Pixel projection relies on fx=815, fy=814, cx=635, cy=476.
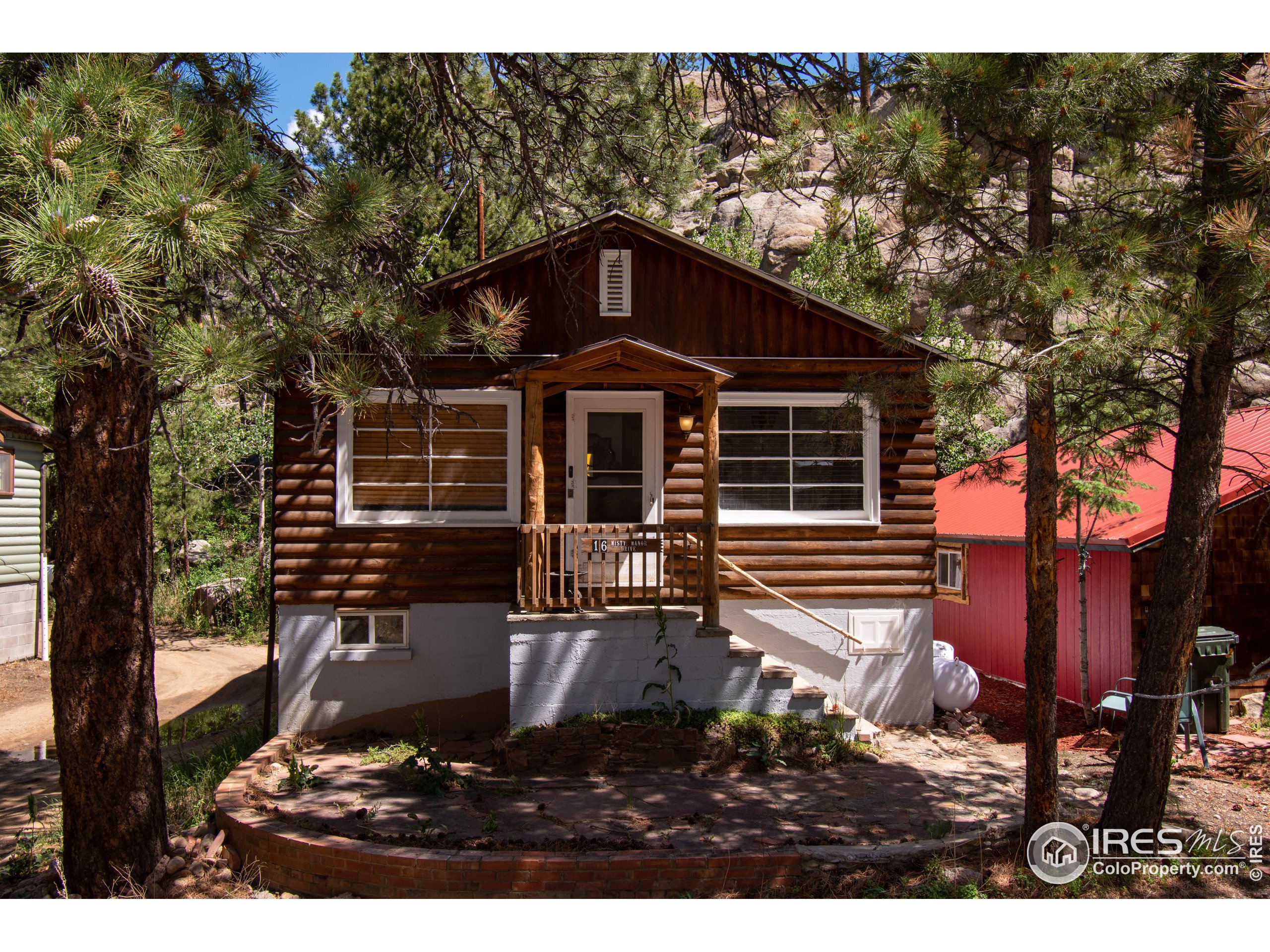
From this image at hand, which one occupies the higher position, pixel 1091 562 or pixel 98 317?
pixel 98 317

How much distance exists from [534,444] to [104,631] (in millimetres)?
3902

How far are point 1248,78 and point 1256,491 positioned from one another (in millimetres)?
5711

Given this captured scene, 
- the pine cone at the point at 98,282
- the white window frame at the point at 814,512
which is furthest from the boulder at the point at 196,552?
the pine cone at the point at 98,282

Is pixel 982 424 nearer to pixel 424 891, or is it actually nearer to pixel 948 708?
pixel 948 708

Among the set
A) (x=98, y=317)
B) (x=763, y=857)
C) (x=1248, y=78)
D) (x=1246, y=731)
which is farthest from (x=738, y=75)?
(x=1246, y=731)

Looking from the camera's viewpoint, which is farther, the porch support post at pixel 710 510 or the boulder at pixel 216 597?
the boulder at pixel 216 597

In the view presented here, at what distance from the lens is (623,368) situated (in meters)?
8.44

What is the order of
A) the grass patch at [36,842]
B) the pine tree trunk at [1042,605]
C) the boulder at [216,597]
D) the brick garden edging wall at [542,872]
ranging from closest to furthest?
1. the brick garden edging wall at [542,872]
2. the pine tree trunk at [1042,605]
3. the grass patch at [36,842]
4. the boulder at [216,597]

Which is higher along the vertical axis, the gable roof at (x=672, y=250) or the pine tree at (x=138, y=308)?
the gable roof at (x=672, y=250)

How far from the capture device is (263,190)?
416 cm

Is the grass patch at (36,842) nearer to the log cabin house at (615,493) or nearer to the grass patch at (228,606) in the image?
the log cabin house at (615,493)

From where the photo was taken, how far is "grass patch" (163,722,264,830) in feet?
23.2

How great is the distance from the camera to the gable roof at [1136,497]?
879 centimetres

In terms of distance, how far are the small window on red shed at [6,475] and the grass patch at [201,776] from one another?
312 inches
